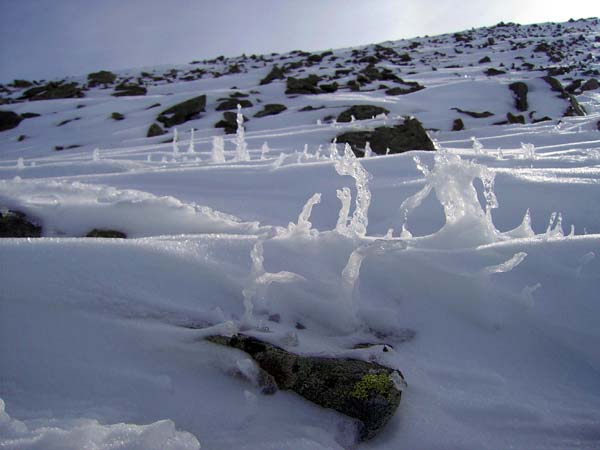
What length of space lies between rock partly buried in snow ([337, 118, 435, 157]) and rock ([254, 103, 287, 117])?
4.76 metres

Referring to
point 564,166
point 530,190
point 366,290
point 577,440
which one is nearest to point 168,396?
point 366,290

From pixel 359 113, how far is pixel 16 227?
25.4ft

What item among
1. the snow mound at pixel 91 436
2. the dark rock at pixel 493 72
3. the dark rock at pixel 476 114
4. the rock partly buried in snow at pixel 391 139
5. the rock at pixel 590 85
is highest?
the dark rock at pixel 493 72

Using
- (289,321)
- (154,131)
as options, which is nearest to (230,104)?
(154,131)

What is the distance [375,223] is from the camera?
3188mm

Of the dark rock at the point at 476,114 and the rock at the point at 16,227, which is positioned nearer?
the rock at the point at 16,227

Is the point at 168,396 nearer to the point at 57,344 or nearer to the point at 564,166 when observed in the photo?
the point at 57,344

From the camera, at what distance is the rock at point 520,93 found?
12.0 meters

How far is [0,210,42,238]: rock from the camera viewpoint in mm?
2691

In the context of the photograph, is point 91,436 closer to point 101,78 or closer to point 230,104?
point 230,104

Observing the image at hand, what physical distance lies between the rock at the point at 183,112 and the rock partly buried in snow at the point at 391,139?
18.4 ft

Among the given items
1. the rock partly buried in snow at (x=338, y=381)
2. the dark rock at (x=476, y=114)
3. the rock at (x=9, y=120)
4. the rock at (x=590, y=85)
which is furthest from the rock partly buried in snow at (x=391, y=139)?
the rock at (x=590, y=85)

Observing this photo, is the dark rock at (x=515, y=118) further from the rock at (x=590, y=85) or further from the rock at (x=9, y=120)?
the rock at (x=9, y=120)

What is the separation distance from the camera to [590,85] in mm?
16500
